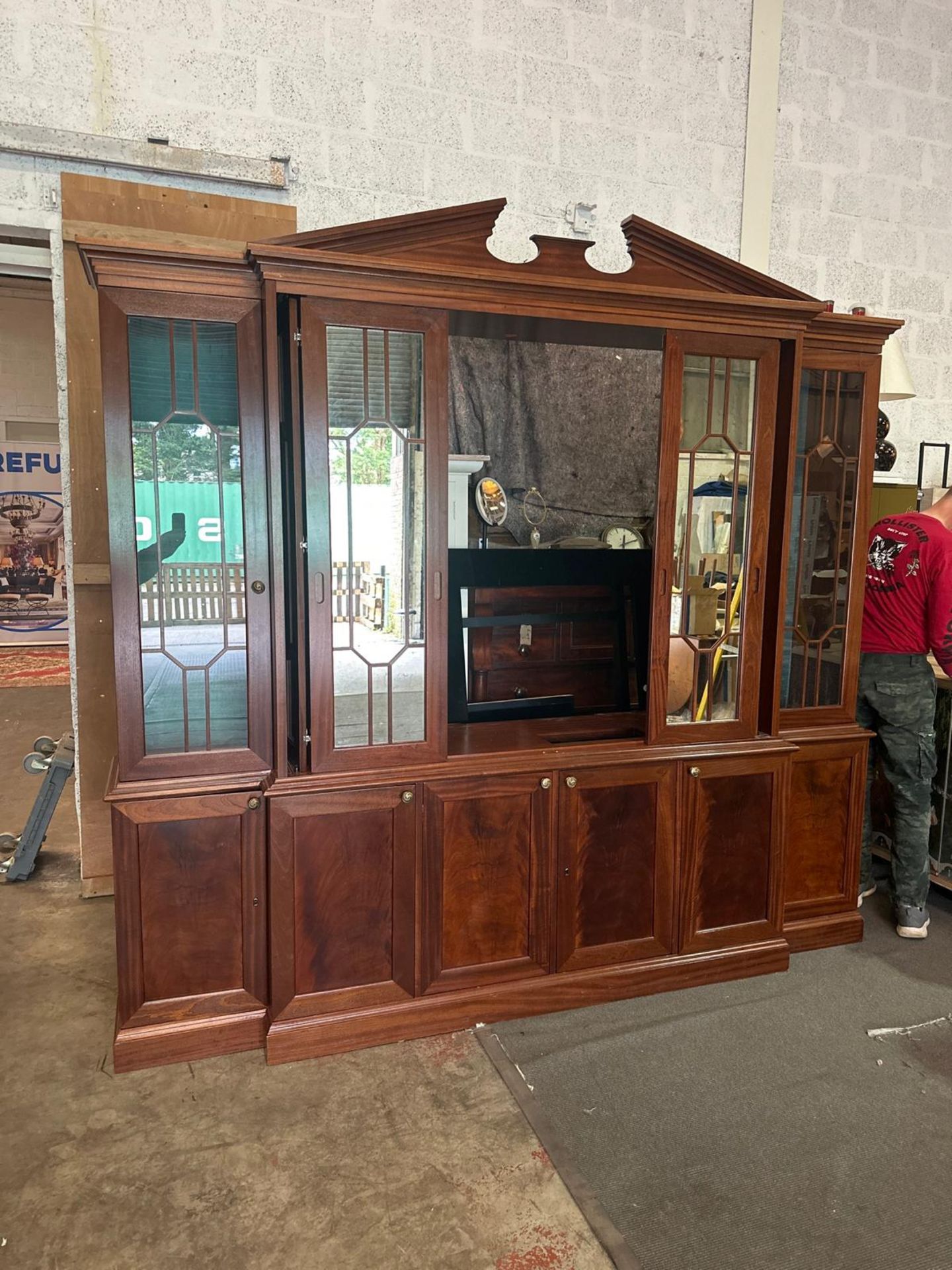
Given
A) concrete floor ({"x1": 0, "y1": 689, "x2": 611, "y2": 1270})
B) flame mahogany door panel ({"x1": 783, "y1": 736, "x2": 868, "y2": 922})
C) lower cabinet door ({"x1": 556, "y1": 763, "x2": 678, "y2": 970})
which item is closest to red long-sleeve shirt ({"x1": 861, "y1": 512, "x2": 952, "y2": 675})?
flame mahogany door panel ({"x1": 783, "y1": 736, "x2": 868, "y2": 922})

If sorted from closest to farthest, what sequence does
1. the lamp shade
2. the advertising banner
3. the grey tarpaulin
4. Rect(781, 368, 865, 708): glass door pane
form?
Rect(781, 368, 865, 708): glass door pane, the grey tarpaulin, the lamp shade, the advertising banner

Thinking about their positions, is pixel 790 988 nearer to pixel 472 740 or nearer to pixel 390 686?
pixel 472 740

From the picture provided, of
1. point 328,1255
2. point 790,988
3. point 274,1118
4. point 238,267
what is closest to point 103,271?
point 238,267

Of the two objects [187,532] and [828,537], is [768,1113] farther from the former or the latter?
[187,532]

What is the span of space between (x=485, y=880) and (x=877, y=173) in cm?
348

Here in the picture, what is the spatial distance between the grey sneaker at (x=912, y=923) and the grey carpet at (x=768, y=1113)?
154 mm

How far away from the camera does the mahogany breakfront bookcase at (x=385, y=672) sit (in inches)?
83.0

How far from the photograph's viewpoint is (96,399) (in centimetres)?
296

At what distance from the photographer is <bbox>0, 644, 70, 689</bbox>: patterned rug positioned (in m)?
6.67

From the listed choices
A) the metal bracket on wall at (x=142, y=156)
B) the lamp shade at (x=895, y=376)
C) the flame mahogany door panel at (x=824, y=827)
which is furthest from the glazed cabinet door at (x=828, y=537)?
the metal bracket on wall at (x=142, y=156)

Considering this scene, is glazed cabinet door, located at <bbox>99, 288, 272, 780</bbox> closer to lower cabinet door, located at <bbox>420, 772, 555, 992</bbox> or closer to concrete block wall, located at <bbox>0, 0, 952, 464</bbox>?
lower cabinet door, located at <bbox>420, 772, 555, 992</bbox>

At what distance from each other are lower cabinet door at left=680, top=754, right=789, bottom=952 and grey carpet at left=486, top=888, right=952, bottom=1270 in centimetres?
18

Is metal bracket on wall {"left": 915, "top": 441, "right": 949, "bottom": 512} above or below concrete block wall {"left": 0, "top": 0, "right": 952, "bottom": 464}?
below

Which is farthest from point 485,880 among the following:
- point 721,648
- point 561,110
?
point 561,110
